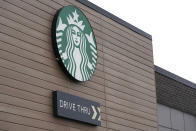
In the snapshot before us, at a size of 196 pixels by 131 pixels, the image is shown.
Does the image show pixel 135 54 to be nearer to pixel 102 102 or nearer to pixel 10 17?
pixel 102 102

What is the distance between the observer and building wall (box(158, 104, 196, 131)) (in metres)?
19.9

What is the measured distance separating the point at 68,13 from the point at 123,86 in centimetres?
333

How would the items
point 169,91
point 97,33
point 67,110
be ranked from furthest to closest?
point 169,91, point 97,33, point 67,110

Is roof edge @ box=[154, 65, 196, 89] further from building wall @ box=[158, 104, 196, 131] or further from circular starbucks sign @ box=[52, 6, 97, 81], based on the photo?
circular starbucks sign @ box=[52, 6, 97, 81]

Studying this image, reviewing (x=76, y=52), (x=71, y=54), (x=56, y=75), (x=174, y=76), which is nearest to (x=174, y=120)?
(x=174, y=76)

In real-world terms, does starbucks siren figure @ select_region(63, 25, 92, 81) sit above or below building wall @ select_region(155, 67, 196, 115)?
below

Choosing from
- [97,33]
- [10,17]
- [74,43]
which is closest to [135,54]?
[97,33]

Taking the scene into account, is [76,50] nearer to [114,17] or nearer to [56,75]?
[56,75]

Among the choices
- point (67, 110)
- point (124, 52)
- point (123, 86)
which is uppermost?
point (124, 52)

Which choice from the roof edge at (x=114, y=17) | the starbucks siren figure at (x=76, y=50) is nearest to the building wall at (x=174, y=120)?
the roof edge at (x=114, y=17)

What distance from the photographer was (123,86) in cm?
1606

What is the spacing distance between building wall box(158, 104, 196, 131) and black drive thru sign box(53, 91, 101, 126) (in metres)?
6.08

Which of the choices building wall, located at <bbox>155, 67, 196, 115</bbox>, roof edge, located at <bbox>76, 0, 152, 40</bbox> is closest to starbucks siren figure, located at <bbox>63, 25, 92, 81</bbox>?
roof edge, located at <bbox>76, 0, 152, 40</bbox>

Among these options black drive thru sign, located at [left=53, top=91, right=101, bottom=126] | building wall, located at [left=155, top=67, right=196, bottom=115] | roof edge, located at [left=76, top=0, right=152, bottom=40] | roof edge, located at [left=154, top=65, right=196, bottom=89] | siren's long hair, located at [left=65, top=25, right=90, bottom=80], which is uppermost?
roof edge, located at [left=76, top=0, right=152, bottom=40]
